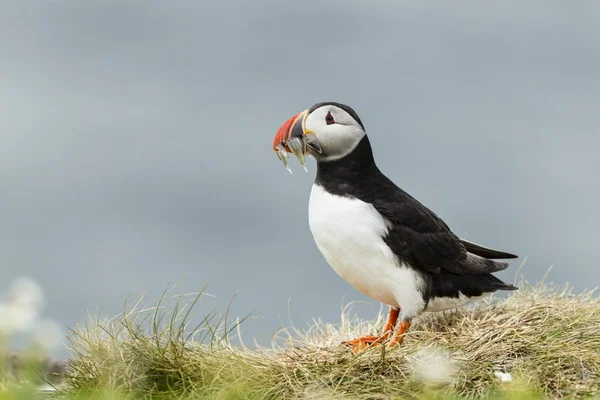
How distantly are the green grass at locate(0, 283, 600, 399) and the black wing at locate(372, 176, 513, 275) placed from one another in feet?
1.66

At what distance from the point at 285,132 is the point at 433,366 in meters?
1.99

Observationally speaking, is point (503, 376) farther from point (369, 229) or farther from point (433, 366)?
point (369, 229)

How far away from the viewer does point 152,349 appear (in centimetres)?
558

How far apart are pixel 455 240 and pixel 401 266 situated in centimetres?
A: 63

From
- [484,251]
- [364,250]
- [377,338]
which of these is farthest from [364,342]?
[484,251]

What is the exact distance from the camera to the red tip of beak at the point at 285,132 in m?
6.18

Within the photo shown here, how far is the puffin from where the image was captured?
5.99 meters

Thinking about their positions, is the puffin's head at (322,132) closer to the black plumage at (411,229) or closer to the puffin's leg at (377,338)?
the black plumage at (411,229)

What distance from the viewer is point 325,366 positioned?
5.60 metres

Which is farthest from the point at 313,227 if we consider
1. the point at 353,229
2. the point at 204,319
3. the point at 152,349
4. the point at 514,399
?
the point at 514,399

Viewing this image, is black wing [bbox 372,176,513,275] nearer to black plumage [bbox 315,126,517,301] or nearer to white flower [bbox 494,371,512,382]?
black plumage [bbox 315,126,517,301]

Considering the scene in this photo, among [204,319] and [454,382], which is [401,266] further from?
[204,319]

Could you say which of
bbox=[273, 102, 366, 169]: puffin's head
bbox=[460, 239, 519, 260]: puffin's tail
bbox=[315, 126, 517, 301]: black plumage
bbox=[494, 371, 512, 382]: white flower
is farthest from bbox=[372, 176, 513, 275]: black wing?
bbox=[494, 371, 512, 382]: white flower

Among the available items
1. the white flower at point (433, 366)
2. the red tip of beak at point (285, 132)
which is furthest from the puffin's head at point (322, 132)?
the white flower at point (433, 366)
